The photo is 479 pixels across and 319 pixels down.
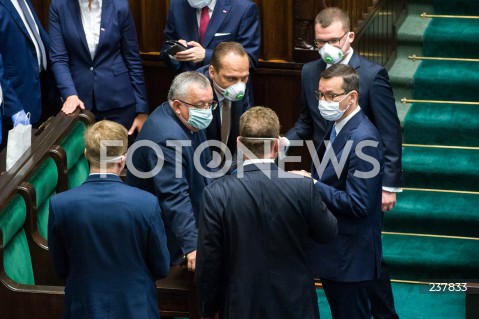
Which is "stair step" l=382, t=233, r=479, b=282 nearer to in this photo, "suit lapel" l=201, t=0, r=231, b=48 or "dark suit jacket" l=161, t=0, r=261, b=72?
"dark suit jacket" l=161, t=0, r=261, b=72

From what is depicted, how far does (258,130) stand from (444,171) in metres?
2.54

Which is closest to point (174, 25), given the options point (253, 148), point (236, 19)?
point (236, 19)

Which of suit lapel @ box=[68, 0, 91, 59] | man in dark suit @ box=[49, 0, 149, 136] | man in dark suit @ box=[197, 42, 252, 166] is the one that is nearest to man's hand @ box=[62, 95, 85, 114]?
man in dark suit @ box=[49, 0, 149, 136]

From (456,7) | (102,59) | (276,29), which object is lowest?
(102,59)

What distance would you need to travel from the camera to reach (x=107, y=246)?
164 inches

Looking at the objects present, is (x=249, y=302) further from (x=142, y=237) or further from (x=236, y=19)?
(x=236, y=19)

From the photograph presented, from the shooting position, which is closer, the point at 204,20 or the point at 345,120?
the point at 345,120

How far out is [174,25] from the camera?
6262 millimetres

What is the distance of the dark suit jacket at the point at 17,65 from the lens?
6043 mm

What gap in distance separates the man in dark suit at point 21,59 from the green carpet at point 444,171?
2.19 metres

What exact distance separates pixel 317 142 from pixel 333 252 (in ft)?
2.85

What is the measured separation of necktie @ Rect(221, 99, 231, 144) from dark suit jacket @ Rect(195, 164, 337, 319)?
1.35 metres

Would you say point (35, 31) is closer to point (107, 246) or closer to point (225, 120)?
point (225, 120)

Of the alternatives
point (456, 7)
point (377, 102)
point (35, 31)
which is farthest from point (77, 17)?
point (456, 7)
